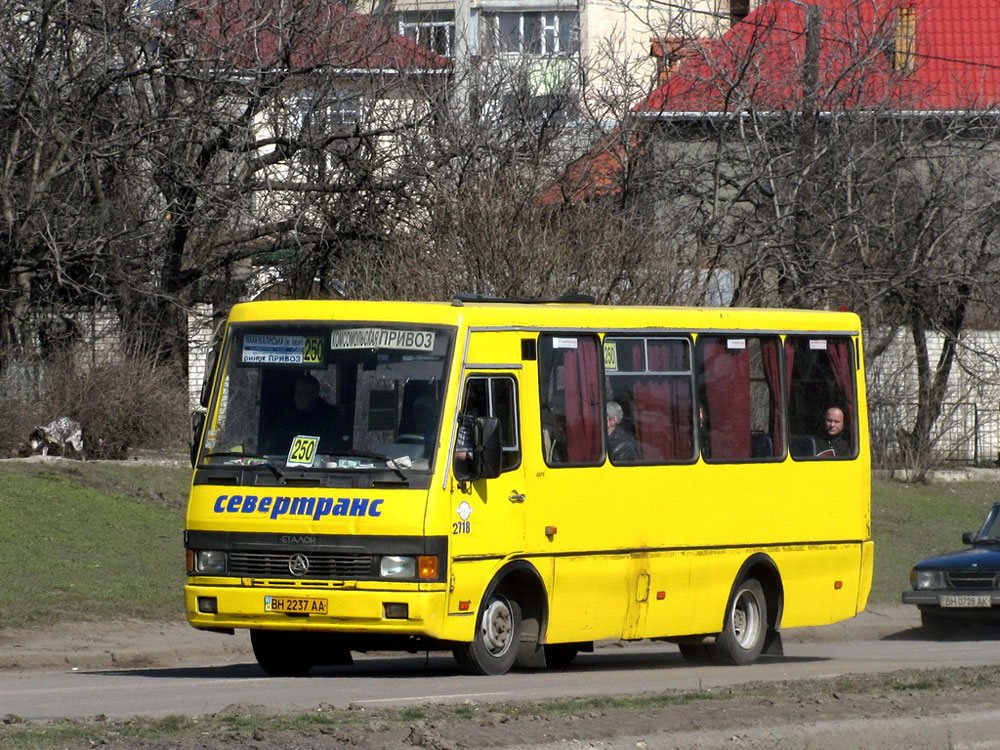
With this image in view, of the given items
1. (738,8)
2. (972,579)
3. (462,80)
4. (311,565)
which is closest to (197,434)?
(311,565)

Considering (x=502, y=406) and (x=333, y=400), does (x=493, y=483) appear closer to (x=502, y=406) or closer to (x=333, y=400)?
(x=502, y=406)

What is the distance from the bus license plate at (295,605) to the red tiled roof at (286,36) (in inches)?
621

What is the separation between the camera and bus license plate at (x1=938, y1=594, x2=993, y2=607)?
17438 mm

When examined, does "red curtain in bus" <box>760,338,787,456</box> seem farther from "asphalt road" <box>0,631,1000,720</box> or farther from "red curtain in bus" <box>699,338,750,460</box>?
"asphalt road" <box>0,631,1000,720</box>

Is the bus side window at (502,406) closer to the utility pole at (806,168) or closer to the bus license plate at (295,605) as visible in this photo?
the bus license plate at (295,605)

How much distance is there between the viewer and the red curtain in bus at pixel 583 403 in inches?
481

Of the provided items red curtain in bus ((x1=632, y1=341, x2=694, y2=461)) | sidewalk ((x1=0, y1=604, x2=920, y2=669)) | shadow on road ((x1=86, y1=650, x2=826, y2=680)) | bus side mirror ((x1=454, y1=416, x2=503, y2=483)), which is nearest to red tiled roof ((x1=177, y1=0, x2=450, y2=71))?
sidewalk ((x1=0, y1=604, x2=920, y2=669))

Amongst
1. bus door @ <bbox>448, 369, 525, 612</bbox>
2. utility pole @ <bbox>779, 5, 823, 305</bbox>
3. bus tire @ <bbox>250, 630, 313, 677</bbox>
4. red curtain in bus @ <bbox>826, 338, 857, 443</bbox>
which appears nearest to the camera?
bus door @ <bbox>448, 369, 525, 612</bbox>

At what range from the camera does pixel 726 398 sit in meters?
13.5

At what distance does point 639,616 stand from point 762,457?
191cm

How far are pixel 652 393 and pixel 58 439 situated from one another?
11608mm

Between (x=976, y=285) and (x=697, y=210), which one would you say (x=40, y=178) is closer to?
(x=697, y=210)

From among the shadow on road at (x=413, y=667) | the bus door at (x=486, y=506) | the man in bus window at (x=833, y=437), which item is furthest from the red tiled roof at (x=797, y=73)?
the bus door at (x=486, y=506)

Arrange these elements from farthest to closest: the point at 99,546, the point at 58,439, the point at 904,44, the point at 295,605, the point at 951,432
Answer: the point at 904,44 → the point at 951,432 → the point at 58,439 → the point at 99,546 → the point at 295,605
